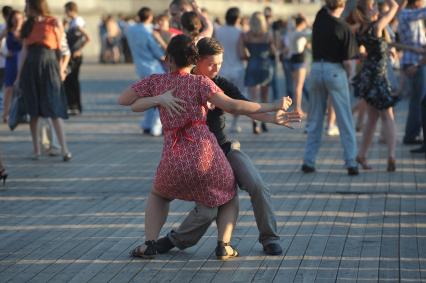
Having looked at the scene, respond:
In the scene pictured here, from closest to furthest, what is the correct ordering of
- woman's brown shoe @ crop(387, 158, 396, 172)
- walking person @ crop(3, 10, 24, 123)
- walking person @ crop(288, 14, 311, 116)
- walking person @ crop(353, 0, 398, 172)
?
walking person @ crop(353, 0, 398, 172) < woman's brown shoe @ crop(387, 158, 396, 172) < walking person @ crop(3, 10, 24, 123) < walking person @ crop(288, 14, 311, 116)

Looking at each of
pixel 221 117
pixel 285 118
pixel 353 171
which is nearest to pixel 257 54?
pixel 353 171

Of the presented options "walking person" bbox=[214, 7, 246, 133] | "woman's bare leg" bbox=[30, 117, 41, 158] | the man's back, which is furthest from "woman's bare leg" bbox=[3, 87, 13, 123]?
"woman's bare leg" bbox=[30, 117, 41, 158]

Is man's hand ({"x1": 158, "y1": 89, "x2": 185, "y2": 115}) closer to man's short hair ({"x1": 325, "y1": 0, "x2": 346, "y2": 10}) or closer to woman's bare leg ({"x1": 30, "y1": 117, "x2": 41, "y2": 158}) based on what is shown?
man's short hair ({"x1": 325, "y1": 0, "x2": 346, "y2": 10})

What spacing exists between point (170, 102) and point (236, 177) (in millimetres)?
792

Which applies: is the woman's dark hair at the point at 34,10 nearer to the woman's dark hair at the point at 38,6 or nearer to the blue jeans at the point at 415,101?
the woman's dark hair at the point at 38,6

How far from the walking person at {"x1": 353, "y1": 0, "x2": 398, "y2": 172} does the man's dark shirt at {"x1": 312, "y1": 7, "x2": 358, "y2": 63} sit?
0.98 feet

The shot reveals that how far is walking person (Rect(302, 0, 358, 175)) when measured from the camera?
11922mm

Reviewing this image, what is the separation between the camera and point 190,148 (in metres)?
7.71

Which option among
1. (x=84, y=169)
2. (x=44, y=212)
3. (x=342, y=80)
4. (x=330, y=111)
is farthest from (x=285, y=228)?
(x=330, y=111)

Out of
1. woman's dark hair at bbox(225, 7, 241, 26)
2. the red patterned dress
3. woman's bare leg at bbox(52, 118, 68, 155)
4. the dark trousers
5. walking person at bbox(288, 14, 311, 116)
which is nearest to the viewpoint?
the red patterned dress

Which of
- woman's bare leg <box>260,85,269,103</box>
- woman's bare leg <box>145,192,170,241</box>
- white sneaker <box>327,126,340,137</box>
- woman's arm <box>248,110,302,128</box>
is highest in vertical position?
woman's arm <box>248,110,302,128</box>

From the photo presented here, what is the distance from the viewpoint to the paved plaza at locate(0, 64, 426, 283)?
7.56 meters

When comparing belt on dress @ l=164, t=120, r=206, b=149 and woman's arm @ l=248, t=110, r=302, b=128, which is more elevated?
woman's arm @ l=248, t=110, r=302, b=128

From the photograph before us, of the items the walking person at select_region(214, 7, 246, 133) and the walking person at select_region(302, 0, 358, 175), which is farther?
the walking person at select_region(214, 7, 246, 133)
